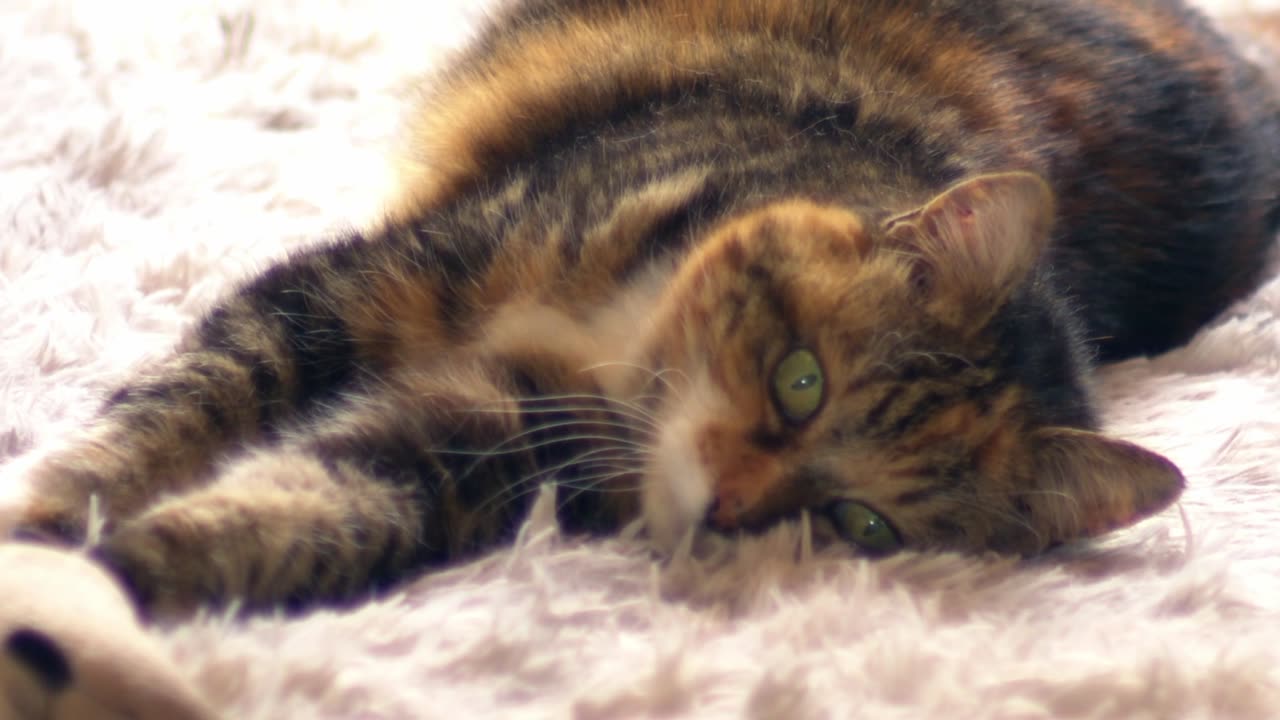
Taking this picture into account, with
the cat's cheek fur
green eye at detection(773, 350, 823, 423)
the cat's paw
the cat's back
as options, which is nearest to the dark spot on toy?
the cat's paw

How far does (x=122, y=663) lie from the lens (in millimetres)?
547

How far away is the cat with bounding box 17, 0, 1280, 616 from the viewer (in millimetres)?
822

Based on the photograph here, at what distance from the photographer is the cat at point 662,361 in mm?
822

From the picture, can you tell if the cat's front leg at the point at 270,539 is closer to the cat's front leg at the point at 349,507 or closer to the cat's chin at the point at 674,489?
the cat's front leg at the point at 349,507

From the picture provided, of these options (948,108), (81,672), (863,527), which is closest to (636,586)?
(863,527)

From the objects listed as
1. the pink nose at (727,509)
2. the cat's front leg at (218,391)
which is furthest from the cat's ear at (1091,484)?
the cat's front leg at (218,391)

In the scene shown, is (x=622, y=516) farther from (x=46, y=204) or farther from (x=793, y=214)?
(x=46, y=204)

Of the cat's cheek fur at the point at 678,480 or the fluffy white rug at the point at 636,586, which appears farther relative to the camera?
the cat's cheek fur at the point at 678,480

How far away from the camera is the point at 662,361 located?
929 millimetres

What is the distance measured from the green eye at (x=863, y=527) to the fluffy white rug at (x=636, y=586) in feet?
0.25

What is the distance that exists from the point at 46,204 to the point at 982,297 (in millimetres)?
1007

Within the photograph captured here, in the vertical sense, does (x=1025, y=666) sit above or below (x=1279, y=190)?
below

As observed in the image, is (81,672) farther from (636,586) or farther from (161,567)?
(636,586)

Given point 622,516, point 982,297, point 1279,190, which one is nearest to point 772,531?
point 622,516
